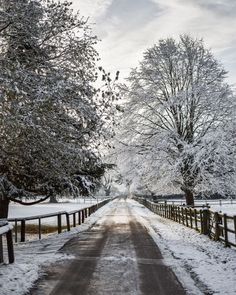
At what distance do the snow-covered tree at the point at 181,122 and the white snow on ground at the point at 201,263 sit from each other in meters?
7.47

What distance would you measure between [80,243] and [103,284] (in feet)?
20.0

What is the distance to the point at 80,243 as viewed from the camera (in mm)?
13500

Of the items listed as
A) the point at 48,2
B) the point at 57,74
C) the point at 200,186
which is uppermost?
the point at 48,2

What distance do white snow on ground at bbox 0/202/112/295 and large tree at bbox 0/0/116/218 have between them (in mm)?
2312

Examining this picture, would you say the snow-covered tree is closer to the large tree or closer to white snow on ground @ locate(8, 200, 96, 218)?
the large tree

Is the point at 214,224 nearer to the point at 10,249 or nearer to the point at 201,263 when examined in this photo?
the point at 201,263

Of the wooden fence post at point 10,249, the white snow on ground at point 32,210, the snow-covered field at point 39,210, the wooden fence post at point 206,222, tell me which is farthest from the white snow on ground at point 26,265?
the white snow on ground at point 32,210

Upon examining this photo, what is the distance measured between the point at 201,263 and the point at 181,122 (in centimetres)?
1528

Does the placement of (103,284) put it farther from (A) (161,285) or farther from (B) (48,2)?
(B) (48,2)

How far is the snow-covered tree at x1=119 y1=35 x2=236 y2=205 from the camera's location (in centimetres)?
2156

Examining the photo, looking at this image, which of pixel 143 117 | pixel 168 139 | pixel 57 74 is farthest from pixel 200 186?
pixel 57 74

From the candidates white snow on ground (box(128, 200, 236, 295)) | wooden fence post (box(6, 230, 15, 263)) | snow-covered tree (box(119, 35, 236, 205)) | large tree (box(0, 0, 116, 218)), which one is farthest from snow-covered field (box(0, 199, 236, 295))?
snow-covered tree (box(119, 35, 236, 205))

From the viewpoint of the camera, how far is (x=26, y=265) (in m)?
9.30

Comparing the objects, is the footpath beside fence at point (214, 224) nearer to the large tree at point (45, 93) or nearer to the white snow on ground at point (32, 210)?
the large tree at point (45, 93)
